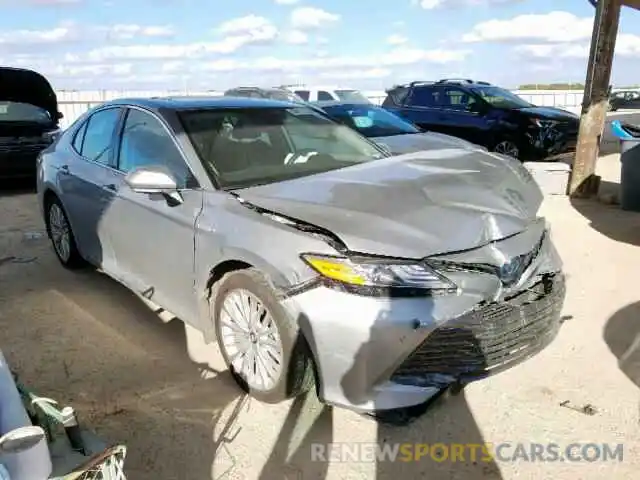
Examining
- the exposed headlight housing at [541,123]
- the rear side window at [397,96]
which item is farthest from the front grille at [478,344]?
the rear side window at [397,96]

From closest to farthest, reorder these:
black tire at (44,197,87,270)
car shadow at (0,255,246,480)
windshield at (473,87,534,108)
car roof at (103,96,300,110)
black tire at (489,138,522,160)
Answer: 1. car shadow at (0,255,246,480)
2. car roof at (103,96,300,110)
3. black tire at (44,197,87,270)
4. black tire at (489,138,522,160)
5. windshield at (473,87,534,108)

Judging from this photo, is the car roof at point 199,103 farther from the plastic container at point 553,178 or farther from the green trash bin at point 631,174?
the plastic container at point 553,178

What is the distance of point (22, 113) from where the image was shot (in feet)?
30.1

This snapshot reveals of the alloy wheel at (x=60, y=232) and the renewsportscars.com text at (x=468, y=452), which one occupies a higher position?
the alloy wheel at (x=60, y=232)

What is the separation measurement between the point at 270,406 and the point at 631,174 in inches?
229

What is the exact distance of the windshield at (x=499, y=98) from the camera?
36.0ft

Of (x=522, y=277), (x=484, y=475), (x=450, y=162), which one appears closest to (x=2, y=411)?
(x=484, y=475)

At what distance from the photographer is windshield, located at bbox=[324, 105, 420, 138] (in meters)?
7.77

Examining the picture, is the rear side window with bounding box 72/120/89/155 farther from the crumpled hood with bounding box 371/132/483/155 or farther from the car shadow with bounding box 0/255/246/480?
the crumpled hood with bounding box 371/132/483/155

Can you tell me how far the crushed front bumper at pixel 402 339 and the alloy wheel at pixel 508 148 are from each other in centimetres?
854

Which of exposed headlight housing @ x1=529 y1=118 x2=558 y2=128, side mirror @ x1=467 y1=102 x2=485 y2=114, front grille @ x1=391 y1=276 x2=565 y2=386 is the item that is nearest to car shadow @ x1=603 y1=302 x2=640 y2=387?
front grille @ x1=391 y1=276 x2=565 y2=386

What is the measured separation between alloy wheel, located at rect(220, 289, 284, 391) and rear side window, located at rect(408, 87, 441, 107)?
951cm

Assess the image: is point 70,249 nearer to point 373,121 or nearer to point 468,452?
point 468,452

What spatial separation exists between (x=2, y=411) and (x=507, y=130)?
398 inches
